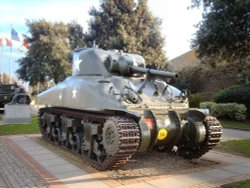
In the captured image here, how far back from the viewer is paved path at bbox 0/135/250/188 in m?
6.39

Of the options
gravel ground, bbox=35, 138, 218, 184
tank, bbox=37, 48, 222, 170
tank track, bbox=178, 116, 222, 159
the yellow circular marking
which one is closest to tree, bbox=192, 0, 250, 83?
tank, bbox=37, 48, 222, 170

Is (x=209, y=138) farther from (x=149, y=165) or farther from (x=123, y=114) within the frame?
(x=123, y=114)

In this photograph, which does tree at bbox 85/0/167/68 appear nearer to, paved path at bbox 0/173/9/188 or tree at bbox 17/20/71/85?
tree at bbox 17/20/71/85

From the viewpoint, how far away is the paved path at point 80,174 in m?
6.39

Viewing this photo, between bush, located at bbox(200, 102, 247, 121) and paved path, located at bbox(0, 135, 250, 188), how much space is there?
10232 mm

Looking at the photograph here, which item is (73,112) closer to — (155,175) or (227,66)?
(155,175)

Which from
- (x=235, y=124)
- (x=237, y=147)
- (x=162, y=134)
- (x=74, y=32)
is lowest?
(x=237, y=147)

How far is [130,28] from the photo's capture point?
3778 cm

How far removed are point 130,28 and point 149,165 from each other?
1223 inches

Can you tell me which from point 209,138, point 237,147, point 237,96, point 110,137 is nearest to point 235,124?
point 237,96

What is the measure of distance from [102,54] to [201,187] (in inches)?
186

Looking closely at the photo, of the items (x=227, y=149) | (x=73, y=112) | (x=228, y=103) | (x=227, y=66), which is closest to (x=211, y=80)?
(x=227, y=66)

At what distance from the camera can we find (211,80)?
95.0 ft

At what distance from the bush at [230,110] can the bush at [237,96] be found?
0.75m
